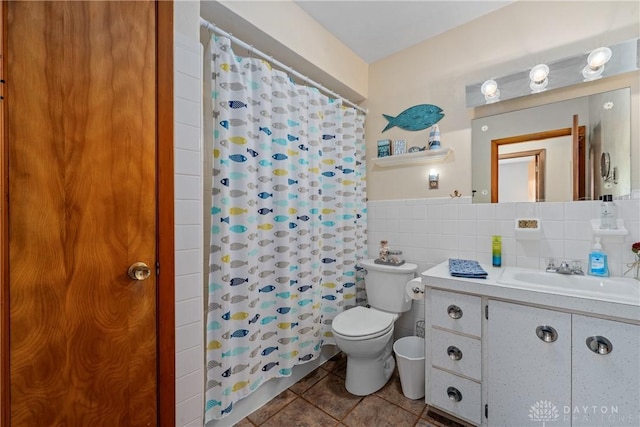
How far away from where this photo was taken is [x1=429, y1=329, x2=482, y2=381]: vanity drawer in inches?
50.7

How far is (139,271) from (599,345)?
5.76 feet

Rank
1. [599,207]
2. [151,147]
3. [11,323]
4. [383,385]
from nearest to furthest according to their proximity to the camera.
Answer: [11,323]
[151,147]
[599,207]
[383,385]

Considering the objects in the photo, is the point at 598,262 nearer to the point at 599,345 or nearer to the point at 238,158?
the point at 599,345

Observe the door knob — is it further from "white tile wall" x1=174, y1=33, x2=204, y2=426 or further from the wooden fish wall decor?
the wooden fish wall decor

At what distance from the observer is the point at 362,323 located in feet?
5.34

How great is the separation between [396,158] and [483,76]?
788 mm

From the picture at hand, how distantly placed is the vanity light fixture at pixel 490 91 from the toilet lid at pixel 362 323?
1594 millimetres

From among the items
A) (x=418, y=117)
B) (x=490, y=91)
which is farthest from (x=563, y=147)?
(x=418, y=117)

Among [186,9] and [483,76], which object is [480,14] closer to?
[483,76]

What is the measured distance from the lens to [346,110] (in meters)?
2.10

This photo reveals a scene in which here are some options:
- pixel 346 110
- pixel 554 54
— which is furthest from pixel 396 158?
pixel 554 54

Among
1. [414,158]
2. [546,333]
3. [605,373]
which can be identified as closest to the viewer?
[605,373]

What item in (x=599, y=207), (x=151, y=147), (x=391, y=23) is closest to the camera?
(x=151, y=147)

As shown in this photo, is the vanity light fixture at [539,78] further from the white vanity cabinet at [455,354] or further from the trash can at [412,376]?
the trash can at [412,376]
